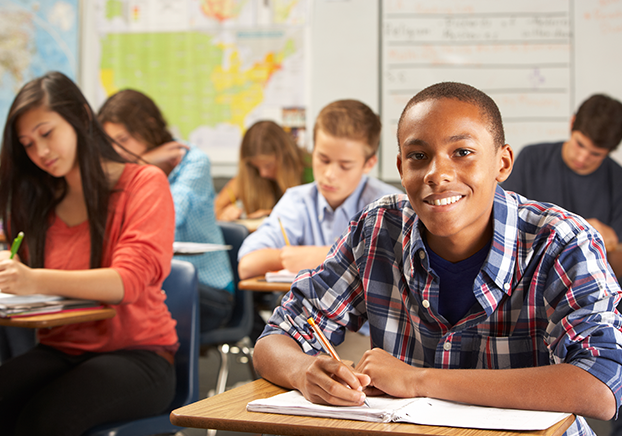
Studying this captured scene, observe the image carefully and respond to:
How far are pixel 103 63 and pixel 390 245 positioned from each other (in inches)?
168

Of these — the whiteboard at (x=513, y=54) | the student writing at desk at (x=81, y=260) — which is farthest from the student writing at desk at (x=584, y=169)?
the student writing at desk at (x=81, y=260)

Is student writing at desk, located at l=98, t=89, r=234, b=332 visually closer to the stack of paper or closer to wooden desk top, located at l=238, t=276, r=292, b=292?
wooden desk top, located at l=238, t=276, r=292, b=292

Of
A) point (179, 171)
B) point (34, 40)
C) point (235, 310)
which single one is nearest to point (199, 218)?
point (179, 171)

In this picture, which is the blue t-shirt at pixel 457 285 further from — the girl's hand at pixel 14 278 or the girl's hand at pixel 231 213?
the girl's hand at pixel 231 213

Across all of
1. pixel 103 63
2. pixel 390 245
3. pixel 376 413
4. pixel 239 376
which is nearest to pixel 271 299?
pixel 239 376

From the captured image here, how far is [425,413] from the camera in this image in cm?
78

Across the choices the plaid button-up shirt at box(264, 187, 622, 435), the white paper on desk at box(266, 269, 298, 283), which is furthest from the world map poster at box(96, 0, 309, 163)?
the plaid button-up shirt at box(264, 187, 622, 435)

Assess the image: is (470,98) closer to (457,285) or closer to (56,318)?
(457,285)

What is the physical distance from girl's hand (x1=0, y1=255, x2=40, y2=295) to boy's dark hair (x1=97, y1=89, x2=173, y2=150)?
4.68 feet

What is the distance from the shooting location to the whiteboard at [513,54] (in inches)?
166

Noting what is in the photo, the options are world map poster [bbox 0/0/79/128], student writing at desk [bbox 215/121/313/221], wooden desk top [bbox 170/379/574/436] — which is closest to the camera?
wooden desk top [bbox 170/379/574/436]

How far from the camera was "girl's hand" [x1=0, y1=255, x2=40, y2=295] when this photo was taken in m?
1.42

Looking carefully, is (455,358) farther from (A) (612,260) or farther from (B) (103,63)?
Result: (B) (103,63)

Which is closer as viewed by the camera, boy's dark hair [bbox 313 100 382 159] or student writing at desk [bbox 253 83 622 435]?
student writing at desk [bbox 253 83 622 435]
